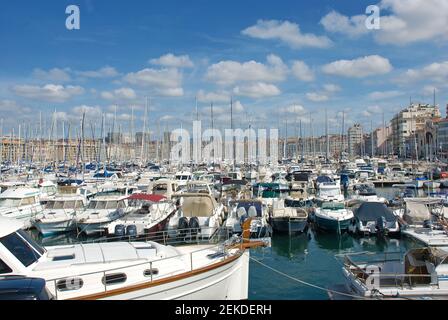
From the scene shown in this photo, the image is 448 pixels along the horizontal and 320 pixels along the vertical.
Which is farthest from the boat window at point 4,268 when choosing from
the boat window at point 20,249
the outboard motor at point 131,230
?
the outboard motor at point 131,230

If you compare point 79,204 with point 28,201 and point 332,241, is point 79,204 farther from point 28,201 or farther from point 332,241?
point 332,241

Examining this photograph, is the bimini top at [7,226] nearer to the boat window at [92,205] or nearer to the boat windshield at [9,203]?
the boat window at [92,205]

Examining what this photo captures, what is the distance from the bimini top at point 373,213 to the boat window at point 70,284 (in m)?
20.4

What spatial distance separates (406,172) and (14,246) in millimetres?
70644

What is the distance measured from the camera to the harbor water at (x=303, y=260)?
1592 centimetres

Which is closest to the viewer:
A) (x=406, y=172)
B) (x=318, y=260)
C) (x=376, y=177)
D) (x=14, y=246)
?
(x=14, y=246)

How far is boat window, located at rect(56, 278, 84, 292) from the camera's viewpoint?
959 centimetres

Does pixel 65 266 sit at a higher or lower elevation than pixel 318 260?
higher

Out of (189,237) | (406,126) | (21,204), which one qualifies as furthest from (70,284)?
(406,126)

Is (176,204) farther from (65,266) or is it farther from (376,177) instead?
(376,177)

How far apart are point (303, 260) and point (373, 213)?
7.50 meters

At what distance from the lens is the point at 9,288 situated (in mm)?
6656
